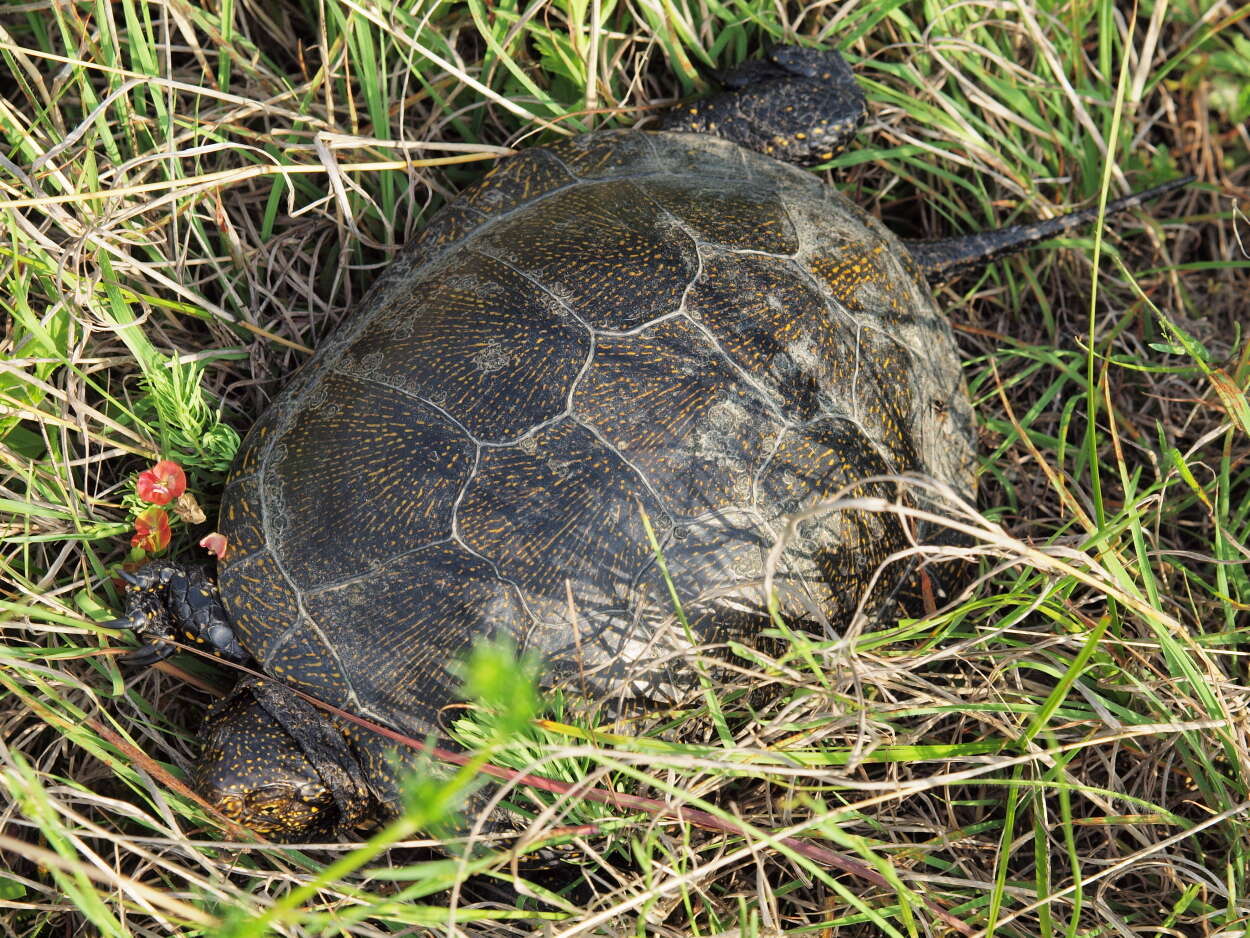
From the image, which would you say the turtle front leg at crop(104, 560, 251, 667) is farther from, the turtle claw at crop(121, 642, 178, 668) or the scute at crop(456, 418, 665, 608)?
the scute at crop(456, 418, 665, 608)

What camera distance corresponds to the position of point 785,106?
3010mm

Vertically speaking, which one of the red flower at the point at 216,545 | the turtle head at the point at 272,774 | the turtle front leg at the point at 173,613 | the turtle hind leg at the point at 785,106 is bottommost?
the turtle head at the point at 272,774

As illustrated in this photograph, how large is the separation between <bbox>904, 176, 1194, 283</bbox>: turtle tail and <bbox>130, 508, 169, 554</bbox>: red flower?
247 cm

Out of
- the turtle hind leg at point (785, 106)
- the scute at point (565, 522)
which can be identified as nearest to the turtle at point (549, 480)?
the scute at point (565, 522)

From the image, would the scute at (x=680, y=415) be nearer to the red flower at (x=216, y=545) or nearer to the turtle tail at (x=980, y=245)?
the red flower at (x=216, y=545)

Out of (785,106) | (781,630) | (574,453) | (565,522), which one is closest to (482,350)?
(574,453)

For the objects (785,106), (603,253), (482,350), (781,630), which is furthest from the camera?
(785,106)

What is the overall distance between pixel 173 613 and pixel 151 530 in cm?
24

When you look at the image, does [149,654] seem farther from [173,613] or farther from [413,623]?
[413,623]

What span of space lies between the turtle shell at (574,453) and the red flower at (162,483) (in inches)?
6.1

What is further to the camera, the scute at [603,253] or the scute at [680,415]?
the scute at [603,253]

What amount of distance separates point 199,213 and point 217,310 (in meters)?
0.33

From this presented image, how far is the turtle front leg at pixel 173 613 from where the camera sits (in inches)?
95.5

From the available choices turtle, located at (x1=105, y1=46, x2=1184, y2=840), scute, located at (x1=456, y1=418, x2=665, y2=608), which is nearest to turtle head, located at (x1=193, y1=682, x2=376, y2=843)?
turtle, located at (x1=105, y1=46, x2=1184, y2=840)
